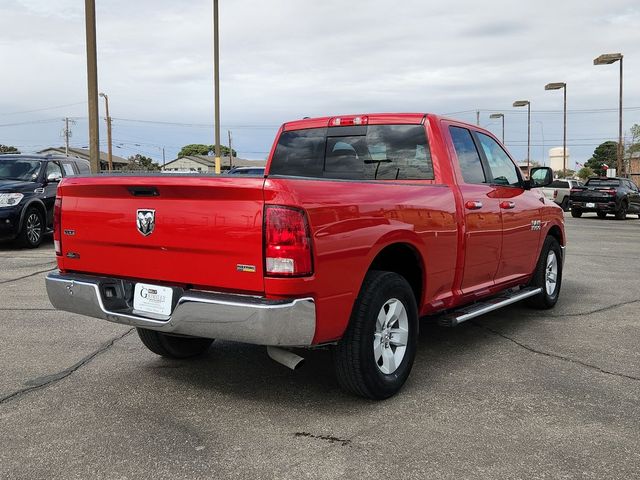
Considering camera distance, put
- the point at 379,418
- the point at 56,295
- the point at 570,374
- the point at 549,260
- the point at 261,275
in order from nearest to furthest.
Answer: the point at 261,275
the point at 379,418
the point at 56,295
the point at 570,374
the point at 549,260

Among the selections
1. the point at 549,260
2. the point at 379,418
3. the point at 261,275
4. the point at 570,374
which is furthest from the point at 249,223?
the point at 549,260

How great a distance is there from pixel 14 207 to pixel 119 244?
8.71 m

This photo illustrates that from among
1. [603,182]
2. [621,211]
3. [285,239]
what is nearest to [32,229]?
[285,239]

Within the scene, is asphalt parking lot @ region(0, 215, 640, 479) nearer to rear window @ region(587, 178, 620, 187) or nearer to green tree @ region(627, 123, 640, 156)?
rear window @ region(587, 178, 620, 187)

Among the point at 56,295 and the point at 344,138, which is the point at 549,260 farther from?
the point at 56,295

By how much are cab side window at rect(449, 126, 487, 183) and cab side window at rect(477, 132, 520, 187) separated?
21 centimetres

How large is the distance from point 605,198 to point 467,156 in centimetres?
2012

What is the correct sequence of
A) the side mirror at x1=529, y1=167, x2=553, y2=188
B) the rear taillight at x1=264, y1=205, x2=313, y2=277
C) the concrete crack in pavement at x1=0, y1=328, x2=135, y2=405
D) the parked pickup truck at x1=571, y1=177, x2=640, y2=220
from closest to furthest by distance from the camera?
the rear taillight at x1=264, y1=205, x2=313, y2=277, the concrete crack in pavement at x1=0, y1=328, x2=135, y2=405, the side mirror at x1=529, y1=167, x2=553, y2=188, the parked pickup truck at x1=571, y1=177, x2=640, y2=220

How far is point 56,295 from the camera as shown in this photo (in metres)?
4.00

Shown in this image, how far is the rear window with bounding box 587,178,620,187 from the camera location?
76.9ft

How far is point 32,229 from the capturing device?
38.7ft

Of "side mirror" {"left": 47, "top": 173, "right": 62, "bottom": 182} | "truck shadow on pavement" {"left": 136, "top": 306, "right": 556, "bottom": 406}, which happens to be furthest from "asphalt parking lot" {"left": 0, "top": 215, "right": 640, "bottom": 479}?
"side mirror" {"left": 47, "top": 173, "right": 62, "bottom": 182}

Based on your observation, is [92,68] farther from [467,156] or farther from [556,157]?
[556,157]

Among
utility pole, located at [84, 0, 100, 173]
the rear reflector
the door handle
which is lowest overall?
the door handle
